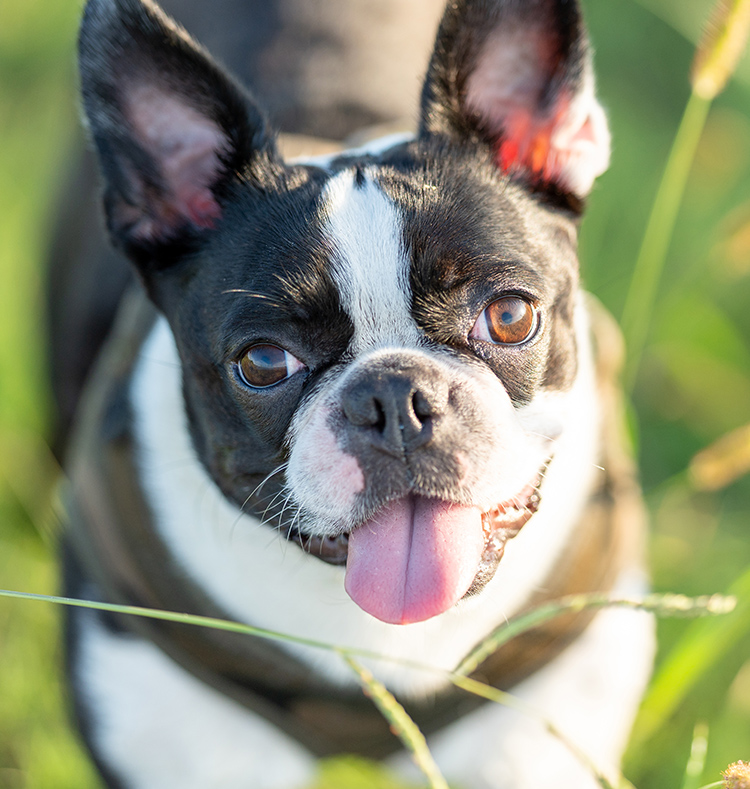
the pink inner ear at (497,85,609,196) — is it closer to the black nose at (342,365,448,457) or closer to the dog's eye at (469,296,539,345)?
the dog's eye at (469,296,539,345)

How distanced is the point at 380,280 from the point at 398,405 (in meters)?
0.33

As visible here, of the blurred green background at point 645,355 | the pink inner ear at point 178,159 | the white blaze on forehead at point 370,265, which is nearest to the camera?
the white blaze on forehead at point 370,265

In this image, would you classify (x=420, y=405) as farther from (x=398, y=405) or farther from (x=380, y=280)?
(x=380, y=280)

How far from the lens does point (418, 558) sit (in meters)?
2.10

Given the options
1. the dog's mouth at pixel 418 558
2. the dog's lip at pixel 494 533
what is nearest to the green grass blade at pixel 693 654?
the dog's lip at pixel 494 533

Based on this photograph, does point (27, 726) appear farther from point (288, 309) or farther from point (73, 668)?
point (288, 309)

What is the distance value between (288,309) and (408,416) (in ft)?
1.34

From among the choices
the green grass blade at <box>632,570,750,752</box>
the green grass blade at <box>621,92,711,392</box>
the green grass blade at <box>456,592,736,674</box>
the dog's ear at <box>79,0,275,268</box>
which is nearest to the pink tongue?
the green grass blade at <box>456,592,736,674</box>

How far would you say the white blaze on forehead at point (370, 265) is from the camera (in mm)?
2115

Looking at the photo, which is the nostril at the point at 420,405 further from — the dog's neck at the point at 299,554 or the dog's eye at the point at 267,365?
the dog's neck at the point at 299,554

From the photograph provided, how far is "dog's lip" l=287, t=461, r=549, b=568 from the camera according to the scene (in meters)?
2.18

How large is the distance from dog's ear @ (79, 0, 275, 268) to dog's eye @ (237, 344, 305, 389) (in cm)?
50

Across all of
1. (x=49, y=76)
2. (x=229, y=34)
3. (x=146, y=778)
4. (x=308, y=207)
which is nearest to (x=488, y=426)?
(x=308, y=207)

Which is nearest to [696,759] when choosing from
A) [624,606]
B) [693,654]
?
[624,606]
